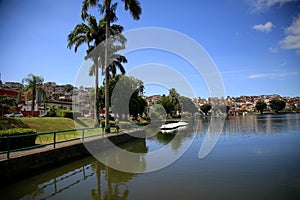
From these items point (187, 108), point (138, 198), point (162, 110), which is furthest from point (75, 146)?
point (187, 108)

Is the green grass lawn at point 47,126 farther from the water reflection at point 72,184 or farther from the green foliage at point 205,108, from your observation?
the green foliage at point 205,108

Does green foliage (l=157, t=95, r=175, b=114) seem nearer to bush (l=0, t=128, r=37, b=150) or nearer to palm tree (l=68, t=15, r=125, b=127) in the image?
palm tree (l=68, t=15, r=125, b=127)

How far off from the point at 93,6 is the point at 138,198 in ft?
62.4

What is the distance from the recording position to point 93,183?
9.73 meters

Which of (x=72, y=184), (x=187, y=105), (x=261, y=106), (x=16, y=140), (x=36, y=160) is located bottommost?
(x=72, y=184)

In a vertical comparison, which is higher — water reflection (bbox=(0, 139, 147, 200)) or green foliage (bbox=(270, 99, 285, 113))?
green foliage (bbox=(270, 99, 285, 113))

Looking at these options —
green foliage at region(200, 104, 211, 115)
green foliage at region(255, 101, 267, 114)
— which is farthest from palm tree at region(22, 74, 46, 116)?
green foliage at region(255, 101, 267, 114)

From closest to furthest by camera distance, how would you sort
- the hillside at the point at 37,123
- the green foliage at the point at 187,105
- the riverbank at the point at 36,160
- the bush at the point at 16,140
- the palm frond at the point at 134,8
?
the riverbank at the point at 36,160
the bush at the point at 16,140
the hillside at the point at 37,123
the palm frond at the point at 134,8
the green foliage at the point at 187,105

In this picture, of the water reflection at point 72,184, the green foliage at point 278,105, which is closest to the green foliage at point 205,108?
the green foliage at point 278,105

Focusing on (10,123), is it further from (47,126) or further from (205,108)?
(205,108)

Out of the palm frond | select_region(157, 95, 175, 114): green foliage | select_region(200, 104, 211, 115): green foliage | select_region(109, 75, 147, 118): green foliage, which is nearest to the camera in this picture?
the palm frond

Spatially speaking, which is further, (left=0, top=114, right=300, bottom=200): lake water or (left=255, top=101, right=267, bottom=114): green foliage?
(left=255, top=101, right=267, bottom=114): green foliage

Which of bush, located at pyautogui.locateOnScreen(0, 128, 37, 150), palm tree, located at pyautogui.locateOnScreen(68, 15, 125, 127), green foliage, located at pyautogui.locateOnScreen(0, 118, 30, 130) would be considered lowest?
bush, located at pyautogui.locateOnScreen(0, 128, 37, 150)

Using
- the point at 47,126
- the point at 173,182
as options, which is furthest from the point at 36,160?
the point at 47,126
